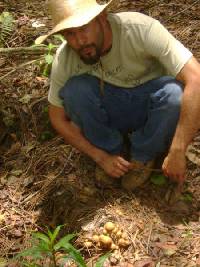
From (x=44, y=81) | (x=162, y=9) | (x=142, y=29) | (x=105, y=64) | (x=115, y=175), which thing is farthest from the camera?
(x=162, y=9)

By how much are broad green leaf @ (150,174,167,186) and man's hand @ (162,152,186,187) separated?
269 millimetres

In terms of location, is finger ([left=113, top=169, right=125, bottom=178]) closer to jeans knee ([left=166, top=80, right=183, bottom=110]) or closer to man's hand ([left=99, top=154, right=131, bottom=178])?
man's hand ([left=99, top=154, right=131, bottom=178])

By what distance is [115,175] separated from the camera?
137 inches

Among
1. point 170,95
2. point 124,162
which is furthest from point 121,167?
point 170,95

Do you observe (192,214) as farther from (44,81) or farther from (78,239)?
(44,81)

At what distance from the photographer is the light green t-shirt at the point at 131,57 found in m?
3.00

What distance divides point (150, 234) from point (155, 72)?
3.72 feet

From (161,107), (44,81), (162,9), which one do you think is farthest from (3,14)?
(161,107)

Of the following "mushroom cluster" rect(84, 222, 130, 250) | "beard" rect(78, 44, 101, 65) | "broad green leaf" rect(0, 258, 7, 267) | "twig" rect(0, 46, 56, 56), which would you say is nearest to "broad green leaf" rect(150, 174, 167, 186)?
"mushroom cluster" rect(84, 222, 130, 250)

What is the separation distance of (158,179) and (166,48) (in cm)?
103

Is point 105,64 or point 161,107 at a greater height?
point 105,64

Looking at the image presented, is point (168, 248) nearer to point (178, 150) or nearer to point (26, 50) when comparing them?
point (178, 150)

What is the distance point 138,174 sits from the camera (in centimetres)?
349

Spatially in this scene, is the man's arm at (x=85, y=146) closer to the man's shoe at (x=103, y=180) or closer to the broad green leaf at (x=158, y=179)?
the man's shoe at (x=103, y=180)
